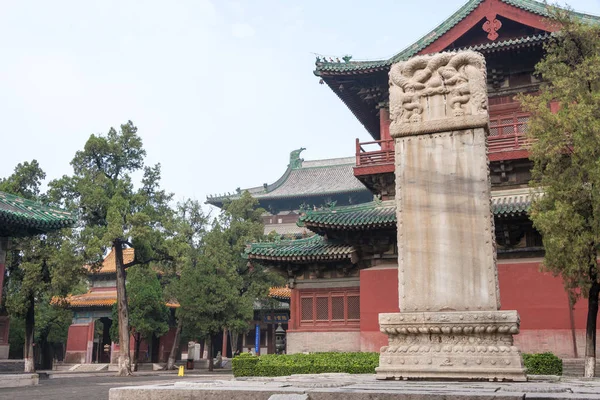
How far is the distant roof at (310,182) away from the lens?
168ft

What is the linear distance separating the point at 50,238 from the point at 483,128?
27.0 m

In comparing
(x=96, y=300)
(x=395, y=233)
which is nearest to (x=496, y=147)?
(x=395, y=233)

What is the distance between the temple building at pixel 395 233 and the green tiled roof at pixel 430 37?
0.04m

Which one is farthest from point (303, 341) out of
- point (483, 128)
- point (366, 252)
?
point (483, 128)

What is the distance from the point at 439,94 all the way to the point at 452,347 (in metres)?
3.29

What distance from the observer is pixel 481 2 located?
20.9 metres

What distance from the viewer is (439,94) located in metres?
7.80

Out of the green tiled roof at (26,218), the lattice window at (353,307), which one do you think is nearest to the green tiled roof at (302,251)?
the lattice window at (353,307)

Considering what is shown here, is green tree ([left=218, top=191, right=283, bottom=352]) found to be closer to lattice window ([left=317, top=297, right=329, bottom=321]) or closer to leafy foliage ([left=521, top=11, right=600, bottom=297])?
lattice window ([left=317, top=297, right=329, bottom=321])

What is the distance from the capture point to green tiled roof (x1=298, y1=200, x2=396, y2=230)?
62.4ft

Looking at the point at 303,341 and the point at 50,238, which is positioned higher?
the point at 50,238

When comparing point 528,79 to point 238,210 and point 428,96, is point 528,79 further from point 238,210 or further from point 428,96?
point 238,210

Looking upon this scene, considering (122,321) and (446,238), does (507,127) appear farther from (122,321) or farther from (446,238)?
(122,321)

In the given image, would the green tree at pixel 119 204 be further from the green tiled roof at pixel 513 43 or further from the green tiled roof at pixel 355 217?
the green tiled roof at pixel 513 43
